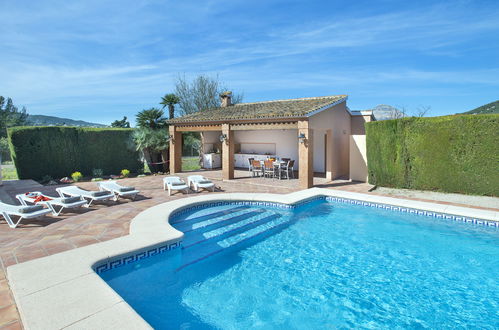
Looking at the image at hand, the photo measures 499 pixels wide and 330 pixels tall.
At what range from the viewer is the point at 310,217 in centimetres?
1043

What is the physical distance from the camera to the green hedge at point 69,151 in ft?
57.3

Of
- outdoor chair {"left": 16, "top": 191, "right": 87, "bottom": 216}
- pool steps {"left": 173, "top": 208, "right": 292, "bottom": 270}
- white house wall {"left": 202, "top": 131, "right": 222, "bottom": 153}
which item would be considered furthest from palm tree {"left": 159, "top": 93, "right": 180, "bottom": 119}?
pool steps {"left": 173, "top": 208, "right": 292, "bottom": 270}

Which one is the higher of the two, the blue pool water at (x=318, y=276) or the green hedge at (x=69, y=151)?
the green hedge at (x=69, y=151)

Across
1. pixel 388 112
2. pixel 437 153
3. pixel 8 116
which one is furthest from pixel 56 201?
pixel 388 112

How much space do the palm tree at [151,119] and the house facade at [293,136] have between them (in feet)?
5.94

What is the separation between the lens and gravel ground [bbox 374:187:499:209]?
36.2ft

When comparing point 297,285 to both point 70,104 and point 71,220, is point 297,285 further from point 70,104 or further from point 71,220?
point 70,104

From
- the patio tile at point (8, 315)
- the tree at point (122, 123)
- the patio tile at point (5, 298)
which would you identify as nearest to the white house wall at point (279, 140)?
the patio tile at point (5, 298)

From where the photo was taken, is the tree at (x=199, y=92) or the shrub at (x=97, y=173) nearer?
the shrub at (x=97, y=173)

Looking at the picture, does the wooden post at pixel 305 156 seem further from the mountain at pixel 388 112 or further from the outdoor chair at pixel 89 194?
the mountain at pixel 388 112

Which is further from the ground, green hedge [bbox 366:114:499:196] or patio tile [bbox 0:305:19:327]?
green hedge [bbox 366:114:499:196]

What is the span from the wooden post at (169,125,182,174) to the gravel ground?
13231 millimetres

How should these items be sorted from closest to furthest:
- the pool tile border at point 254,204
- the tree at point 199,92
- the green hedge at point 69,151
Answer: the pool tile border at point 254,204 < the green hedge at point 69,151 < the tree at point 199,92

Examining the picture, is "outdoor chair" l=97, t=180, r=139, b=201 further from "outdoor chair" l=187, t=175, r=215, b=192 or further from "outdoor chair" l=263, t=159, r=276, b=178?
"outdoor chair" l=263, t=159, r=276, b=178
